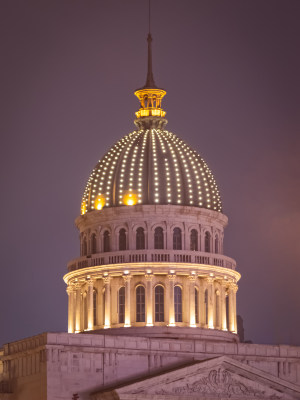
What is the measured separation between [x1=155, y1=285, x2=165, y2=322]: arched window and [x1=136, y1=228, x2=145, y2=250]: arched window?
4364mm

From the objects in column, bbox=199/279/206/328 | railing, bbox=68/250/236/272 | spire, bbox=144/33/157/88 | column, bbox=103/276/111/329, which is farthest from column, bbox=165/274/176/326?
spire, bbox=144/33/157/88

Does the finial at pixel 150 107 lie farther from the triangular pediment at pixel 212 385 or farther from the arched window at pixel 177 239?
the triangular pediment at pixel 212 385

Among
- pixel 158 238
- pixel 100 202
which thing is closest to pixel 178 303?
pixel 158 238

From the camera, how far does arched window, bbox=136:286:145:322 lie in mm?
132625

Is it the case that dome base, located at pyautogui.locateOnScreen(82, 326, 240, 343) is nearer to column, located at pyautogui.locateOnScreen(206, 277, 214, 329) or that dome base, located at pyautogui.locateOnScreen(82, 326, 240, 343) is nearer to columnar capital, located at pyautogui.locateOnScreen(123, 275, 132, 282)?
column, located at pyautogui.locateOnScreen(206, 277, 214, 329)

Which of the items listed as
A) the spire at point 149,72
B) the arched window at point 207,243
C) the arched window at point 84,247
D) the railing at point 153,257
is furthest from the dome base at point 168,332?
the spire at point 149,72

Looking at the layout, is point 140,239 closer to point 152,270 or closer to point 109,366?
point 152,270

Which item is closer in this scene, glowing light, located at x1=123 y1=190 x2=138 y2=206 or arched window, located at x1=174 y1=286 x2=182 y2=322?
arched window, located at x1=174 y1=286 x2=182 y2=322

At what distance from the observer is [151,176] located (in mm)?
136875

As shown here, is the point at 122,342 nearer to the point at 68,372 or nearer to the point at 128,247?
Answer: the point at 68,372

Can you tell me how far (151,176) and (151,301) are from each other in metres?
12.8

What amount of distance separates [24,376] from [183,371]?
14.5 m

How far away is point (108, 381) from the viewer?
115m

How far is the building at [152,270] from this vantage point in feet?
393
